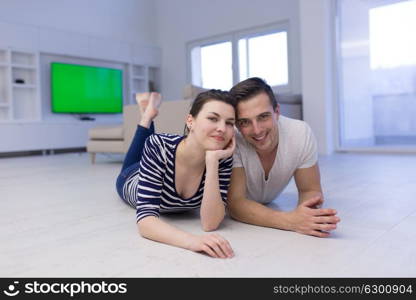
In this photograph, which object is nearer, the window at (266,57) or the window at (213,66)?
the window at (266,57)

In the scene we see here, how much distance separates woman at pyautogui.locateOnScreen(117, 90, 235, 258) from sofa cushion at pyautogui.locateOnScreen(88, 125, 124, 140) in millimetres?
2977

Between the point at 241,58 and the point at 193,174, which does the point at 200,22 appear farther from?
the point at 193,174

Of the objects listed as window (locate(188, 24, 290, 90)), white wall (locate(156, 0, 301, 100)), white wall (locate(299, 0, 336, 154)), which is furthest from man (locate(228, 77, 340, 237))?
window (locate(188, 24, 290, 90))

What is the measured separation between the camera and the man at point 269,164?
1.41 meters

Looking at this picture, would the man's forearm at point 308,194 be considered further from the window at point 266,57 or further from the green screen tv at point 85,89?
the green screen tv at point 85,89

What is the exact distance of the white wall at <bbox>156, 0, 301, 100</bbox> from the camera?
6355mm

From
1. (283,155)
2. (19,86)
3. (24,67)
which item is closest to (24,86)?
(19,86)

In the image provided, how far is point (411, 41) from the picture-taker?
4.63 meters

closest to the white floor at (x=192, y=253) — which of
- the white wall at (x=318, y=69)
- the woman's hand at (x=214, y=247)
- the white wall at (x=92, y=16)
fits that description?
the woman's hand at (x=214, y=247)

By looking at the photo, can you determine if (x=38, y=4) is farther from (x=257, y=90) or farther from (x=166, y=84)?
(x=257, y=90)

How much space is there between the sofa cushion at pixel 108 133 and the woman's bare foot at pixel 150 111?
2.28m

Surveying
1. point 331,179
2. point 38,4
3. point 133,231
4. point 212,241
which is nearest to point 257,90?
point 212,241

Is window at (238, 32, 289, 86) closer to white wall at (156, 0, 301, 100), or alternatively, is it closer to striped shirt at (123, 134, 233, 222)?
white wall at (156, 0, 301, 100)

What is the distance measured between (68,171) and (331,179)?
8.20 ft
